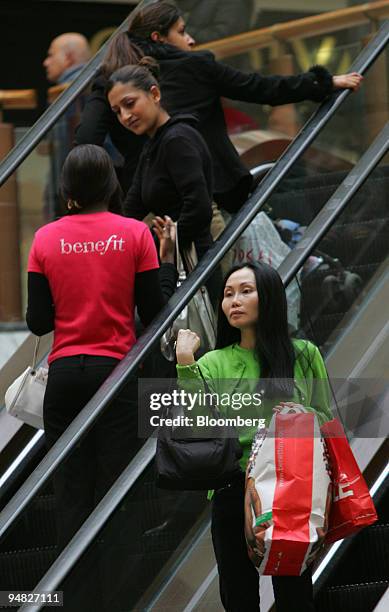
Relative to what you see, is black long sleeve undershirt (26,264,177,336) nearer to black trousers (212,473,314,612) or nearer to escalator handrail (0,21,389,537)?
escalator handrail (0,21,389,537)

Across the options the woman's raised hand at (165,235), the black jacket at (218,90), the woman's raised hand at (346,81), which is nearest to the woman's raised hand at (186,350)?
the woman's raised hand at (165,235)

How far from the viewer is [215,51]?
25.5 ft

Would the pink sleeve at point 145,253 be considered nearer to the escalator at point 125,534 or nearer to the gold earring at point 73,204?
the escalator at point 125,534

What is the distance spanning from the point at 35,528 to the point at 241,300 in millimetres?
1012

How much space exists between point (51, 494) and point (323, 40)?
492 centimetres

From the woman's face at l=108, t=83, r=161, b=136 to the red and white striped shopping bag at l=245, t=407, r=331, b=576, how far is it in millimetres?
1730

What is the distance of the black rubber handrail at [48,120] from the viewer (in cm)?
660

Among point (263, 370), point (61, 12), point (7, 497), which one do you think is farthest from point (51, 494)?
point (61, 12)

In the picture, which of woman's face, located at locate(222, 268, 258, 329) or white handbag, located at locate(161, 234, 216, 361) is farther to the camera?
white handbag, located at locate(161, 234, 216, 361)

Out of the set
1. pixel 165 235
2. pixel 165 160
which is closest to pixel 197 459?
pixel 165 235

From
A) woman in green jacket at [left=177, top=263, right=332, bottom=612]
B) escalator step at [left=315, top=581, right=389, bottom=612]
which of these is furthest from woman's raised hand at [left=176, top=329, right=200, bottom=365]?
escalator step at [left=315, top=581, right=389, bottom=612]

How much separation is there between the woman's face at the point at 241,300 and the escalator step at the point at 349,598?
3.96ft

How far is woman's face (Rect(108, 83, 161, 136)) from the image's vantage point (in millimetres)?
5234

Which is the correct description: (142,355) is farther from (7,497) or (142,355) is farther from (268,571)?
(7,497)
